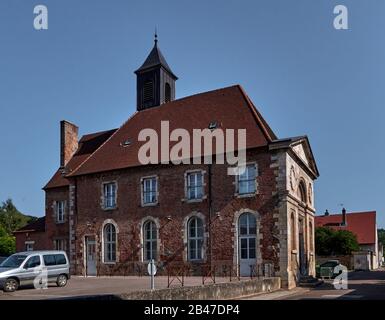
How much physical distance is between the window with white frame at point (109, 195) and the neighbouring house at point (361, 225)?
40907mm

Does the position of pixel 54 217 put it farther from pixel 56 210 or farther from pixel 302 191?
pixel 302 191

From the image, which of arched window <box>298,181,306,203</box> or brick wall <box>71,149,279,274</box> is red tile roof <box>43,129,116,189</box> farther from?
arched window <box>298,181,306,203</box>

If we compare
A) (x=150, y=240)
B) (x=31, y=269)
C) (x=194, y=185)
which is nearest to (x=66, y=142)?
(x=150, y=240)

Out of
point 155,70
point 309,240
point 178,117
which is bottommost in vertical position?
point 309,240

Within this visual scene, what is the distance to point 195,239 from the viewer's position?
2531 cm

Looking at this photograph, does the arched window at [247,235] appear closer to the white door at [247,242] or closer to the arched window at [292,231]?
the white door at [247,242]

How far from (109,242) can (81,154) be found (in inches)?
320

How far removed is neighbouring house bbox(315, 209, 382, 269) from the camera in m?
61.5

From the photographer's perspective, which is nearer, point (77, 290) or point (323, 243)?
point (77, 290)
